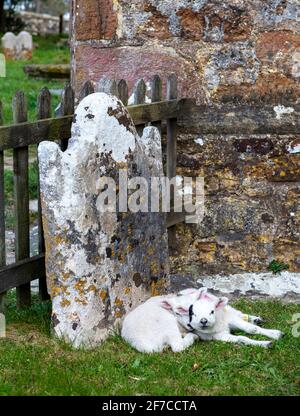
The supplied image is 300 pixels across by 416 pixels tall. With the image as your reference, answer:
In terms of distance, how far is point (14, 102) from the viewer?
14.5 feet

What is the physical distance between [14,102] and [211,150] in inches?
65.1

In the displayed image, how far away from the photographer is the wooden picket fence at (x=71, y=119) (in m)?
4.49

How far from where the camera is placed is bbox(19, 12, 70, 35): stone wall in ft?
105

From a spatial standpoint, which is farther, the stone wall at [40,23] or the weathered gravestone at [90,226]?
the stone wall at [40,23]

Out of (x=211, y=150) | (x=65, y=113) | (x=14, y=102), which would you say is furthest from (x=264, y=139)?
(x=14, y=102)

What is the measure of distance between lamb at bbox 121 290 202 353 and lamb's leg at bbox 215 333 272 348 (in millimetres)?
144

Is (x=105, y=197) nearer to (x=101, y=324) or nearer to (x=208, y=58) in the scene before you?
(x=101, y=324)

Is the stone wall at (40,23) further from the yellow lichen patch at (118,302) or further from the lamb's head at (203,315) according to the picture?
the lamb's head at (203,315)

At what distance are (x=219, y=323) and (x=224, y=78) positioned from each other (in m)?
1.88

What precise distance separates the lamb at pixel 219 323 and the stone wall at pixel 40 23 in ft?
91.5

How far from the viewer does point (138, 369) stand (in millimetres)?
3977

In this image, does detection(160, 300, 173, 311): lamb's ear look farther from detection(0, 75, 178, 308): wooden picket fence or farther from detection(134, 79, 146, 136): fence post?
detection(134, 79, 146, 136): fence post

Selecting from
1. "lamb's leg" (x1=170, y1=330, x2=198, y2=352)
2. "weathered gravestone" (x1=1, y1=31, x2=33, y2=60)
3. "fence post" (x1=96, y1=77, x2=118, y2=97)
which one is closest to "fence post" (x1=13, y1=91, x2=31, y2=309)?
"fence post" (x1=96, y1=77, x2=118, y2=97)

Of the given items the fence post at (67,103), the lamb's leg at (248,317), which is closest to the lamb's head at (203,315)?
the lamb's leg at (248,317)
